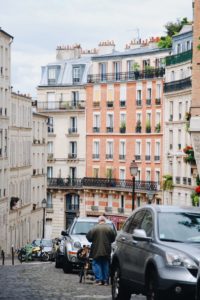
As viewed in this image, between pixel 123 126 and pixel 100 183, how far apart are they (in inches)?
250

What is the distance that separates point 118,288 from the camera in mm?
20125

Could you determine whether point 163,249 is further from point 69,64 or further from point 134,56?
point 69,64

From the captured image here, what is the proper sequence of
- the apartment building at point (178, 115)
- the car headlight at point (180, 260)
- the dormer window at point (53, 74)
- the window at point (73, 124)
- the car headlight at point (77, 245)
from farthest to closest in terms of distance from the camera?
1. the dormer window at point (53, 74)
2. the window at point (73, 124)
3. the apartment building at point (178, 115)
4. the car headlight at point (77, 245)
5. the car headlight at point (180, 260)

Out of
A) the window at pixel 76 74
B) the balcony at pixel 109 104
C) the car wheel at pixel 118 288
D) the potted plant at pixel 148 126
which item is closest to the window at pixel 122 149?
the balcony at pixel 109 104

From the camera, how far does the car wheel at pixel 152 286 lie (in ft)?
57.1

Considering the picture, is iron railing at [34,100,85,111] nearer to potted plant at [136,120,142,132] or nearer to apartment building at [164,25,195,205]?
potted plant at [136,120,142,132]

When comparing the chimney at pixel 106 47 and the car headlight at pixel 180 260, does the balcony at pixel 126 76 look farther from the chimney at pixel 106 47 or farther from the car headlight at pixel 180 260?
the car headlight at pixel 180 260

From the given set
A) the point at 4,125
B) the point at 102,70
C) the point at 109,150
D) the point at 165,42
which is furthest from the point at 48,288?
the point at 102,70

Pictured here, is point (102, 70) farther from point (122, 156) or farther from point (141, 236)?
point (141, 236)

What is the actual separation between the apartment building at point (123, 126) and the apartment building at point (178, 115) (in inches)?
209

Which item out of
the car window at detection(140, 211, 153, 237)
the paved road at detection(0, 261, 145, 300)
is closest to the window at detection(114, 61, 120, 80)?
the paved road at detection(0, 261, 145, 300)

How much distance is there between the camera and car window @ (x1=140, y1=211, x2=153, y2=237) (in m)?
18.5

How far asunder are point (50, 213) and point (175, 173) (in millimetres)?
27697

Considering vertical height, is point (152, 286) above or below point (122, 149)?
below
